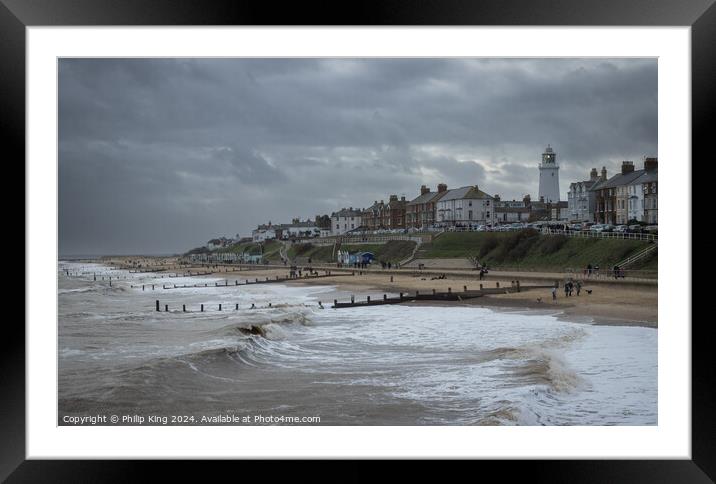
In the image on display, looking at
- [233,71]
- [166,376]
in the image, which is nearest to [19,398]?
[166,376]

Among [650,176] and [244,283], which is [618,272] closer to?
[650,176]

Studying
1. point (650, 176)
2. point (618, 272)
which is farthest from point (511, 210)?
point (650, 176)

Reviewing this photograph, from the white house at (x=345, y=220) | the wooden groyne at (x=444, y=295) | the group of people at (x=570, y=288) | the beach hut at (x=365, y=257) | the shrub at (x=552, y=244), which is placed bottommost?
the wooden groyne at (x=444, y=295)

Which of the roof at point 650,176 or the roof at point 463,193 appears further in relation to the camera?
the roof at point 463,193

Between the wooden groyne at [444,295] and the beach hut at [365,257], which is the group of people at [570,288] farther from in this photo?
the beach hut at [365,257]

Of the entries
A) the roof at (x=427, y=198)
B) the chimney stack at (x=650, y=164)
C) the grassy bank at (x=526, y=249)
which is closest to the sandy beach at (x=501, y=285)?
the grassy bank at (x=526, y=249)

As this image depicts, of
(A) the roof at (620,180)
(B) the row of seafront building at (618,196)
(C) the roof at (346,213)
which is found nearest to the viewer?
(B) the row of seafront building at (618,196)

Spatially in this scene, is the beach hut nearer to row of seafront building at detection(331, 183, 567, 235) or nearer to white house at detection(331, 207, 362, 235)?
white house at detection(331, 207, 362, 235)

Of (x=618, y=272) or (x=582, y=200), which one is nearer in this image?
(x=618, y=272)
